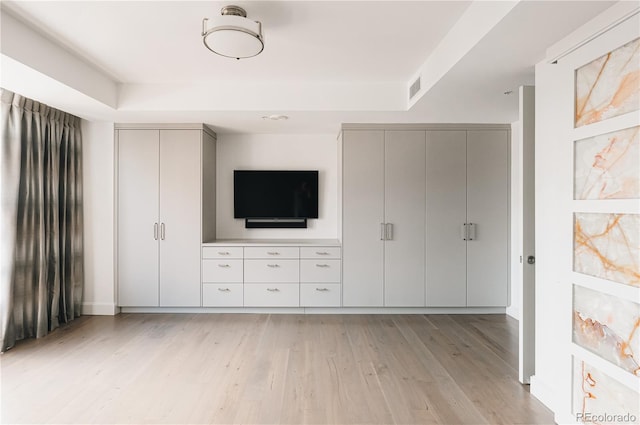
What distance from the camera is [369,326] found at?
12.2 feet

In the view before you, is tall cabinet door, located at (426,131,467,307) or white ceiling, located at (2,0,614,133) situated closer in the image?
white ceiling, located at (2,0,614,133)

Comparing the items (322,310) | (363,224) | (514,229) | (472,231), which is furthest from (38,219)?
(514,229)

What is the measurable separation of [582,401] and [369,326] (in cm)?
205

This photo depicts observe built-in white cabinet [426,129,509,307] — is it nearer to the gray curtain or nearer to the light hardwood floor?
the light hardwood floor

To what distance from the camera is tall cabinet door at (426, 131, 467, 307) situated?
13.3ft

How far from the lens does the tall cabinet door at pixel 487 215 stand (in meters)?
4.06

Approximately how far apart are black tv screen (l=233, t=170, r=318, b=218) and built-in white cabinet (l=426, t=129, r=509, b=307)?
5.18 feet

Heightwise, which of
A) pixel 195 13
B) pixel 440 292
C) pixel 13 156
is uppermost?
pixel 195 13

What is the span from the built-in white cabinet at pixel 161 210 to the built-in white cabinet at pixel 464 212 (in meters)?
2.78

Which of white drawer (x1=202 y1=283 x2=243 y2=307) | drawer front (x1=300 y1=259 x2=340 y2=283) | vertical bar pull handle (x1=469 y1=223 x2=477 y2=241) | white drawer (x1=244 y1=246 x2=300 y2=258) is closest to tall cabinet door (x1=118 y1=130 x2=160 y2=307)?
white drawer (x1=202 y1=283 x2=243 y2=307)

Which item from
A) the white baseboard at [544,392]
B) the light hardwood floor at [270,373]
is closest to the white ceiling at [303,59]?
the white baseboard at [544,392]

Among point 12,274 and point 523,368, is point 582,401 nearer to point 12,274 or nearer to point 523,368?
point 523,368

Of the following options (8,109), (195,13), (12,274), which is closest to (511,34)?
(195,13)

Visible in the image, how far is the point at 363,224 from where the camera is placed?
4070 millimetres
